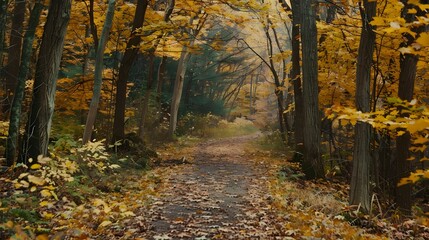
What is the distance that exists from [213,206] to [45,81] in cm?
413

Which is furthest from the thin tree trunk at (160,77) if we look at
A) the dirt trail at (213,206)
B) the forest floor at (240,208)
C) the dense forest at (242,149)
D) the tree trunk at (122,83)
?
the dirt trail at (213,206)

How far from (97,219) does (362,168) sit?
469cm

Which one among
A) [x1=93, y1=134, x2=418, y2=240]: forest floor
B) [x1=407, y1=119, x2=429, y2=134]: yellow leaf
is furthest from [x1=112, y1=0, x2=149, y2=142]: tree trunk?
[x1=407, y1=119, x2=429, y2=134]: yellow leaf

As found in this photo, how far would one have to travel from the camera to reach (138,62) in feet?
70.9

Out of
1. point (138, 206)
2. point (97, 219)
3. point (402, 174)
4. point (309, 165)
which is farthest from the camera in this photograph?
point (309, 165)

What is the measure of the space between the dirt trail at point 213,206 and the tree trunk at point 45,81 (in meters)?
2.68

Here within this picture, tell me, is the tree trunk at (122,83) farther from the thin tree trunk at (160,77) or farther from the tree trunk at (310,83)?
the thin tree trunk at (160,77)

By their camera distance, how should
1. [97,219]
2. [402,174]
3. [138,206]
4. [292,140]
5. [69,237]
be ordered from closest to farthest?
[69,237], [97,219], [138,206], [402,174], [292,140]

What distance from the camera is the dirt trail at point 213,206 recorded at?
212 inches

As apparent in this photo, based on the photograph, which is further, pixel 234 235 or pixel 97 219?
pixel 97 219

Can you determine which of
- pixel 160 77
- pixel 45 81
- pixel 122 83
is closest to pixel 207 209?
pixel 45 81

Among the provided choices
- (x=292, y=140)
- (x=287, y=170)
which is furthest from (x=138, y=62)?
(x=287, y=170)

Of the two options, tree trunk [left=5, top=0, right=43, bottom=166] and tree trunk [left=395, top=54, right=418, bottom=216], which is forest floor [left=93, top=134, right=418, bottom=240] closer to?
tree trunk [left=395, top=54, right=418, bottom=216]

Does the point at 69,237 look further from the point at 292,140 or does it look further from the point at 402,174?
the point at 292,140
